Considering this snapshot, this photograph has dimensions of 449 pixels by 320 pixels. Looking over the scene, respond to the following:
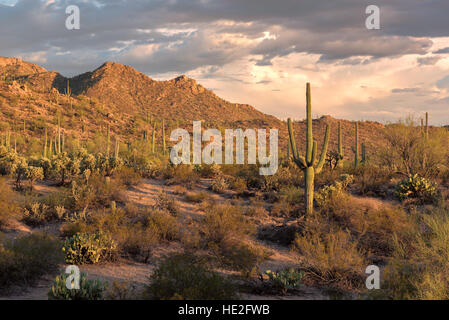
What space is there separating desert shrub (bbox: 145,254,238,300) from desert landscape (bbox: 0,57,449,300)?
20mm

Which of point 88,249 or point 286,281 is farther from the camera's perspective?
point 88,249

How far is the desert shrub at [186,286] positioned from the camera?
230 inches

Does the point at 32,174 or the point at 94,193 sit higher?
the point at 32,174

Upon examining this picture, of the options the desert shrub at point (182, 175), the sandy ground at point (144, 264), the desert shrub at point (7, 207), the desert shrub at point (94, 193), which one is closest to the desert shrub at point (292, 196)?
the sandy ground at point (144, 264)

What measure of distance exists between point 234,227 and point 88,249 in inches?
163

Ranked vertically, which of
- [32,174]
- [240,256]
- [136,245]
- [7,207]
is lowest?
[240,256]

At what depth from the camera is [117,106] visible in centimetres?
6194

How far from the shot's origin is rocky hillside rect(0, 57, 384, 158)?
40.9 metres

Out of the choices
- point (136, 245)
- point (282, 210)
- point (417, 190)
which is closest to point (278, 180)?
point (282, 210)

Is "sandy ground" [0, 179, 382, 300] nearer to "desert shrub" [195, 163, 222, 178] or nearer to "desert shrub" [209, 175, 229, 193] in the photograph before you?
"desert shrub" [209, 175, 229, 193]

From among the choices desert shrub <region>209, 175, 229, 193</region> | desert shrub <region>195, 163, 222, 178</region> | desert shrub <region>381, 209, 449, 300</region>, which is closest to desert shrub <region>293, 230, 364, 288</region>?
desert shrub <region>381, 209, 449, 300</region>

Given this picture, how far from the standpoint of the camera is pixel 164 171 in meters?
19.2

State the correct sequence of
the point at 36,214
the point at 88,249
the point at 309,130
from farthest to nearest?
the point at 309,130 < the point at 36,214 < the point at 88,249

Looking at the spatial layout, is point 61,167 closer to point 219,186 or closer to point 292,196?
point 219,186
